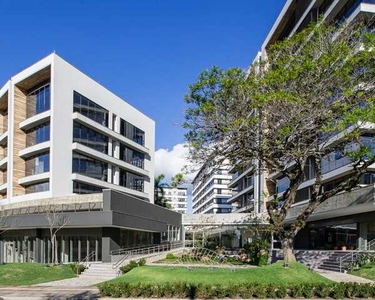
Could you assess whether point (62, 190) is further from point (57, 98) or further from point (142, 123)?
point (142, 123)

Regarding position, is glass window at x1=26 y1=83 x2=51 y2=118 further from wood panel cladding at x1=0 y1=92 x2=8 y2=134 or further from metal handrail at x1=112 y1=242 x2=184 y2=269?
metal handrail at x1=112 y1=242 x2=184 y2=269

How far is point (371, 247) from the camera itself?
104 feet

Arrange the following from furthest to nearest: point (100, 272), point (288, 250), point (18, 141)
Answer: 1. point (18, 141)
2. point (100, 272)
3. point (288, 250)

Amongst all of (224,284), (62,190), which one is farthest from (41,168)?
(224,284)

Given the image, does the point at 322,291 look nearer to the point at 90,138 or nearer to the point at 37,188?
the point at 37,188

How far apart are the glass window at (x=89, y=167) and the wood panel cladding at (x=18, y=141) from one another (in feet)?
20.3

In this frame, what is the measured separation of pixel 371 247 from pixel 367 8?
56.7ft

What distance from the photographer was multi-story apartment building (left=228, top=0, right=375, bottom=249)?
30.7 metres

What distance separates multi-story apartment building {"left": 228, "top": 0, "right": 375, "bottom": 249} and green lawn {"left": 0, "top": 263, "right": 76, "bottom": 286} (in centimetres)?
1235

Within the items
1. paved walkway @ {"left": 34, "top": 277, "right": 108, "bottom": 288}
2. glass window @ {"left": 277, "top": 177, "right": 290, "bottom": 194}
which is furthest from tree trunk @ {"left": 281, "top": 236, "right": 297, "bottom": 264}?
glass window @ {"left": 277, "top": 177, "right": 290, "bottom": 194}

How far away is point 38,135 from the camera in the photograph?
4381 cm

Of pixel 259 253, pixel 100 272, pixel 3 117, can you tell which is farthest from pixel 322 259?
pixel 3 117

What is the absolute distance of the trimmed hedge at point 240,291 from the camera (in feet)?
55.6

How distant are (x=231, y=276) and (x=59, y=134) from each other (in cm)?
2682
